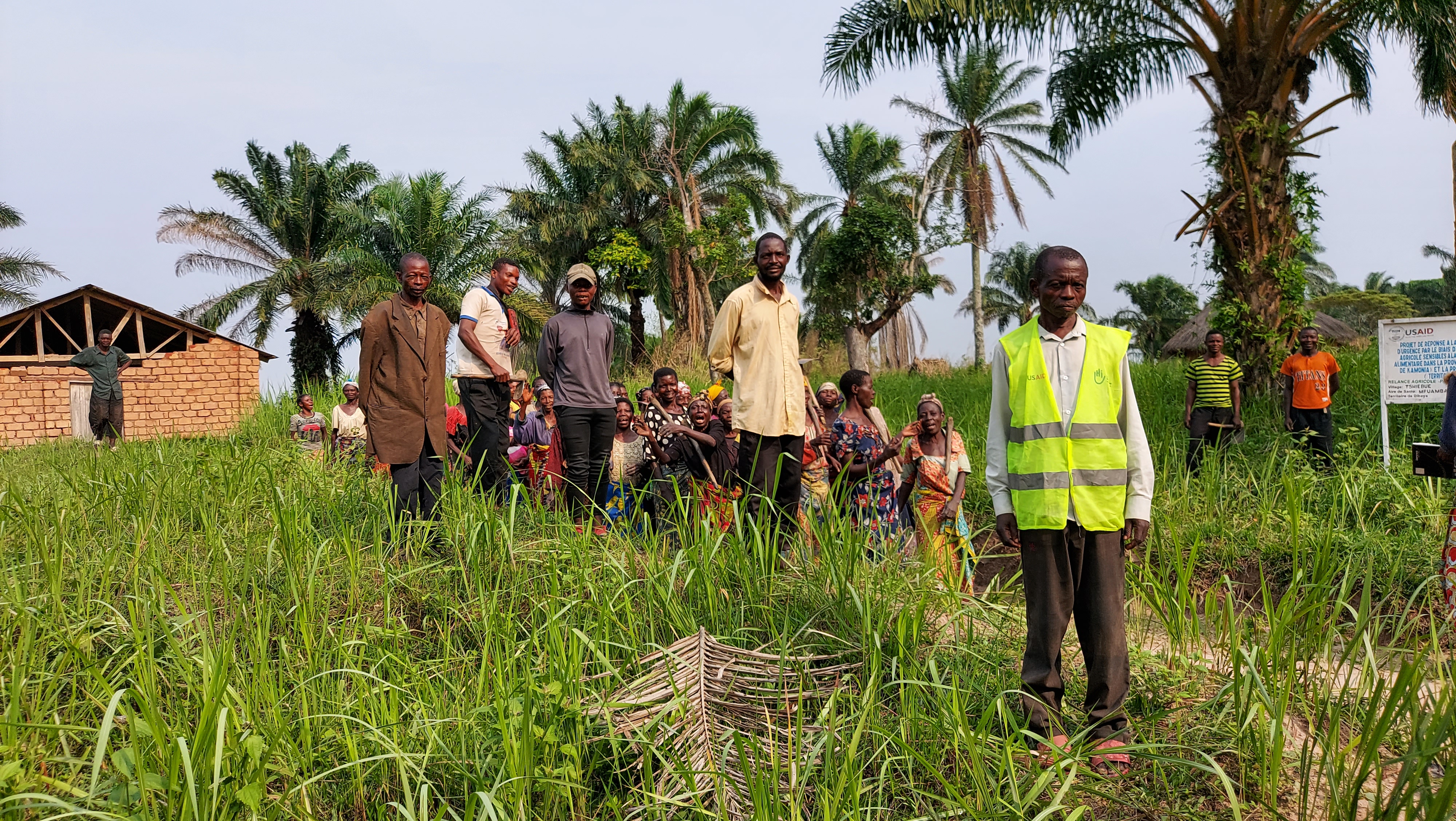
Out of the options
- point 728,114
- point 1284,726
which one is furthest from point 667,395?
point 728,114

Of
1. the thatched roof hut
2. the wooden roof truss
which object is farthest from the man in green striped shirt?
the wooden roof truss

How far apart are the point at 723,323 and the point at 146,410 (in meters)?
17.0

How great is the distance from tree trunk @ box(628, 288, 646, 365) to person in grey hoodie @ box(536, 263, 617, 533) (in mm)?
20295

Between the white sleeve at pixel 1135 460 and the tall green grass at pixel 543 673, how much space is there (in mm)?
397

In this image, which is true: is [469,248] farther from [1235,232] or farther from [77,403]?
[1235,232]

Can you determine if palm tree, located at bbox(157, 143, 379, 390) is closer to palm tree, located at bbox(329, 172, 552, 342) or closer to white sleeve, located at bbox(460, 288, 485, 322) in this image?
palm tree, located at bbox(329, 172, 552, 342)

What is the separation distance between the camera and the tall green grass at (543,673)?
242 centimetres

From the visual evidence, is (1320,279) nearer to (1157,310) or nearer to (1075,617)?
(1157,310)

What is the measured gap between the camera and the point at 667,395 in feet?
21.8

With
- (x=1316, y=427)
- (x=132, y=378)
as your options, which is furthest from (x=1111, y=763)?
(x=132, y=378)

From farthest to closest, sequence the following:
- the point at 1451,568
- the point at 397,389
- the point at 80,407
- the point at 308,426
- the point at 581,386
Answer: the point at 80,407
the point at 308,426
the point at 581,386
the point at 397,389
the point at 1451,568

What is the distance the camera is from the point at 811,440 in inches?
231

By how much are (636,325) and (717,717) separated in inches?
1043

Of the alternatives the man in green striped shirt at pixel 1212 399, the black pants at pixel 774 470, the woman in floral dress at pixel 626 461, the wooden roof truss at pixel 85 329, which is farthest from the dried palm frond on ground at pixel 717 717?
the wooden roof truss at pixel 85 329
